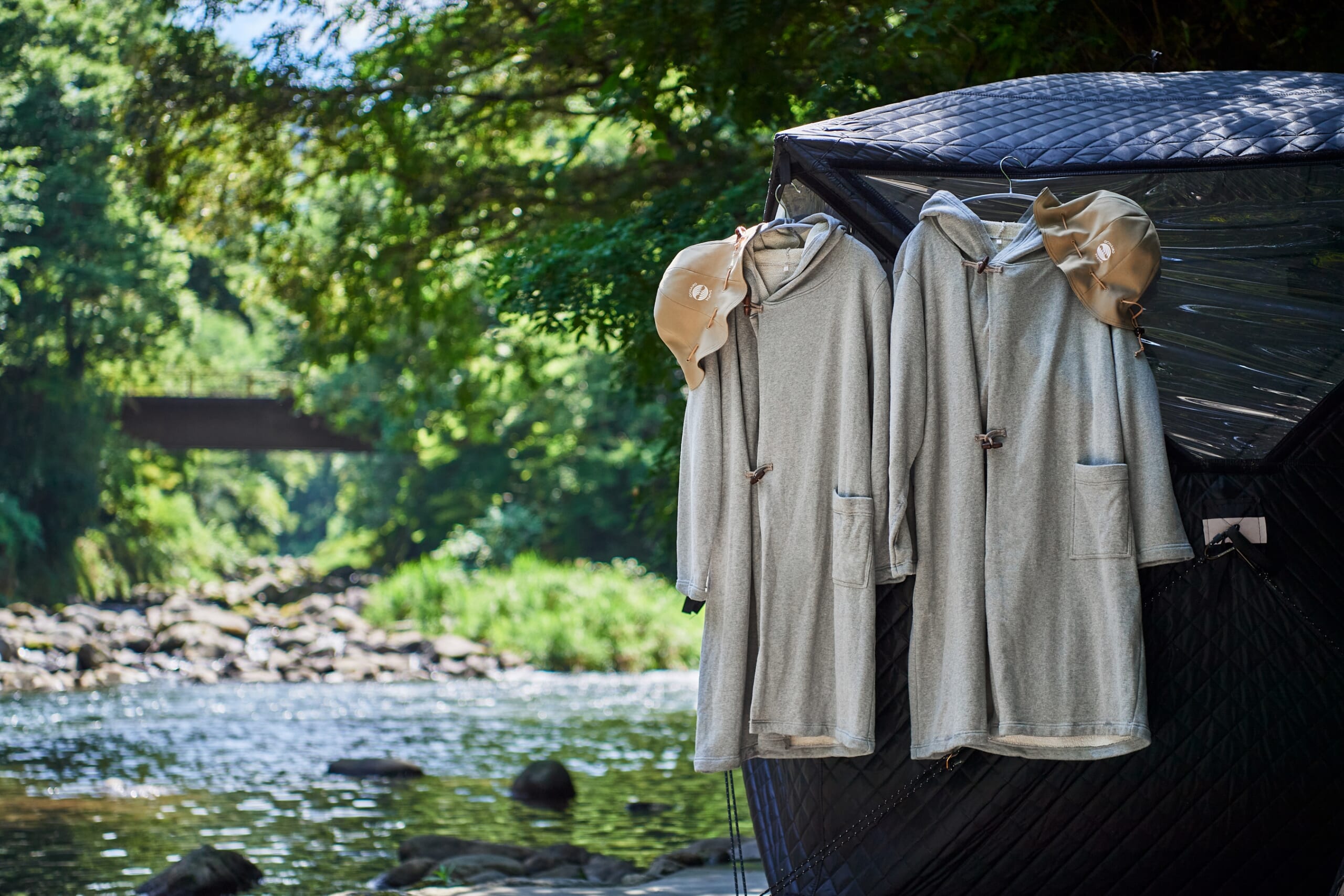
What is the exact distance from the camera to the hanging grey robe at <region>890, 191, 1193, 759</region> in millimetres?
2762

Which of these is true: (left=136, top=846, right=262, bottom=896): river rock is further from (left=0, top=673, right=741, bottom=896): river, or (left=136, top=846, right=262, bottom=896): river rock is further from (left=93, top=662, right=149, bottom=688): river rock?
(left=93, top=662, right=149, bottom=688): river rock

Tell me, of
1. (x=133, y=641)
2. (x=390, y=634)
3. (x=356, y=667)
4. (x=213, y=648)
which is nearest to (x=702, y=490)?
(x=356, y=667)

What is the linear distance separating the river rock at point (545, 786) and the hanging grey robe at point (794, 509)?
19.0 feet

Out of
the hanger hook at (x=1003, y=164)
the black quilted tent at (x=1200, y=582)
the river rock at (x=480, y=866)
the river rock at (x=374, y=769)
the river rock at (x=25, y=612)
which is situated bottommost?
the river rock at (x=374, y=769)

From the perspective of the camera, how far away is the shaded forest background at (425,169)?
20.1 feet

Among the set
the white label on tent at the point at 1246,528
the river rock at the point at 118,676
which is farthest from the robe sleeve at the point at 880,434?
the river rock at the point at 118,676

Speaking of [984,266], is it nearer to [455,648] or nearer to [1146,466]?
[1146,466]

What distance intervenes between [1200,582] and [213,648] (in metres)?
17.5

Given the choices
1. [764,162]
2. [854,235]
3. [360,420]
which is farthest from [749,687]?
[360,420]

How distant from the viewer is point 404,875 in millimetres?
5996

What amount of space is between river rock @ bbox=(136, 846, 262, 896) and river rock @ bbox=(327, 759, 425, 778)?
3534 millimetres

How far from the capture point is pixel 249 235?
11.3m

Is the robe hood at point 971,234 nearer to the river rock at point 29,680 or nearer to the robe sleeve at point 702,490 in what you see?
the robe sleeve at point 702,490

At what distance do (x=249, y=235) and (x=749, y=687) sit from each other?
9.49 m
